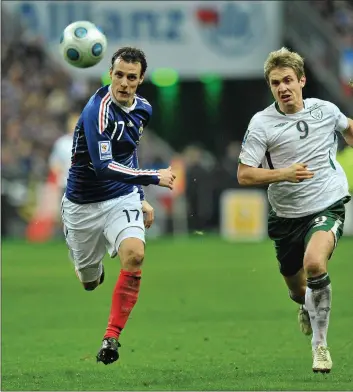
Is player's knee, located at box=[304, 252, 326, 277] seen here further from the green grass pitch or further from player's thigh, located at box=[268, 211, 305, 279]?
the green grass pitch

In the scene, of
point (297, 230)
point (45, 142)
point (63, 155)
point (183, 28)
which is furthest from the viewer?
point (183, 28)

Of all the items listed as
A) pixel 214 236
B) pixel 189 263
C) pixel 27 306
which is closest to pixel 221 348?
pixel 27 306

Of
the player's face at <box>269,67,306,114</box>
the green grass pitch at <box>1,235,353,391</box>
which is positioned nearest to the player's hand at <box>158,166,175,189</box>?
the player's face at <box>269,67,306,114</box>

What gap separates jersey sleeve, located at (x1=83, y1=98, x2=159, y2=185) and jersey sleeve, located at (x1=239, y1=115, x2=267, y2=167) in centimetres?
74

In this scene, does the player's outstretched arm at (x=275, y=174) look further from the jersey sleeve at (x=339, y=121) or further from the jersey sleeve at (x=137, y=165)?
the jersey sleeve at (x=137, y=165)

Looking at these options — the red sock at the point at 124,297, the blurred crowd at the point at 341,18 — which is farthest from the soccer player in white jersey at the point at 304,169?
the blurred crowd at the point at 341,18

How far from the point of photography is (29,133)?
1180 inches

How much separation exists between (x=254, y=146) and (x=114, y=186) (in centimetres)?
125

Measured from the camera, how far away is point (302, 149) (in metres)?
9.52

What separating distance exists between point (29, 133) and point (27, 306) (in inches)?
607

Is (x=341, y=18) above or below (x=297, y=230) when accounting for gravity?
above

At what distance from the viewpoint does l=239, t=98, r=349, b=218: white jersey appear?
9.50 meters

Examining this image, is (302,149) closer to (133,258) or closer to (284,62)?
(284,62)

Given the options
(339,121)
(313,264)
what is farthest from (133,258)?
(339,121)
